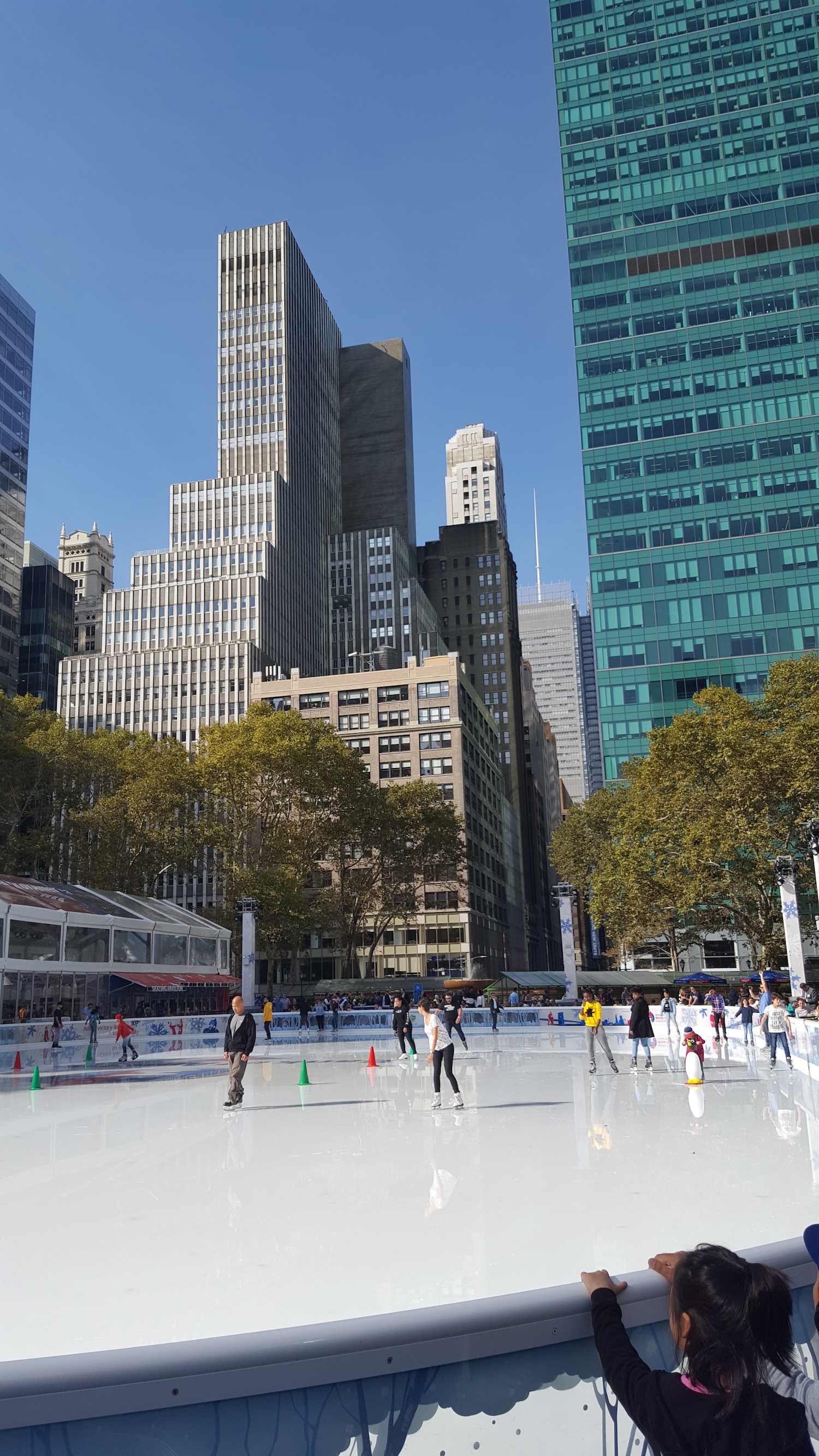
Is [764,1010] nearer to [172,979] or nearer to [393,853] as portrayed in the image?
[172,979]

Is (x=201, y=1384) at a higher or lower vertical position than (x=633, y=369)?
lower

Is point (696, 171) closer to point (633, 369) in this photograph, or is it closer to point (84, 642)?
point (633, 369)

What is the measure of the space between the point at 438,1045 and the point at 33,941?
26.9 meters

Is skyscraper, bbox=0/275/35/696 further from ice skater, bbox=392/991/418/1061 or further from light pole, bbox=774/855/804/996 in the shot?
light pole, bbox=774/855/804/996

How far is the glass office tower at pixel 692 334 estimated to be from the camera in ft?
293

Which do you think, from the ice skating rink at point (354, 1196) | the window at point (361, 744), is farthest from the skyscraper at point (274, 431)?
the ice skating rink at point (354, 1196)

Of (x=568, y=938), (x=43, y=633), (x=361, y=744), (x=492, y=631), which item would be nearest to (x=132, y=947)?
(x=568, y=938)

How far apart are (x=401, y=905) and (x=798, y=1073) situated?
61.9 m

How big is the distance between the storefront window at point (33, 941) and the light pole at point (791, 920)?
1075 inches

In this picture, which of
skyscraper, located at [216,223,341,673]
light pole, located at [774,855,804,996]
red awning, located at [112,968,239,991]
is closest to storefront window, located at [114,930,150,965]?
red awning, located at [112,968,239,991]

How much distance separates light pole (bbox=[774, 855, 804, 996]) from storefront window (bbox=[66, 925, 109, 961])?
27.7 meters

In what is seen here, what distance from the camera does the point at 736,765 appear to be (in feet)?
155

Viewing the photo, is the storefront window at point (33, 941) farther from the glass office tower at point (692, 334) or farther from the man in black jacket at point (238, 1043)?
the glass office tower at point (692, 334)

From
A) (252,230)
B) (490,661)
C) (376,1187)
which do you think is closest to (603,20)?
(252,230)
